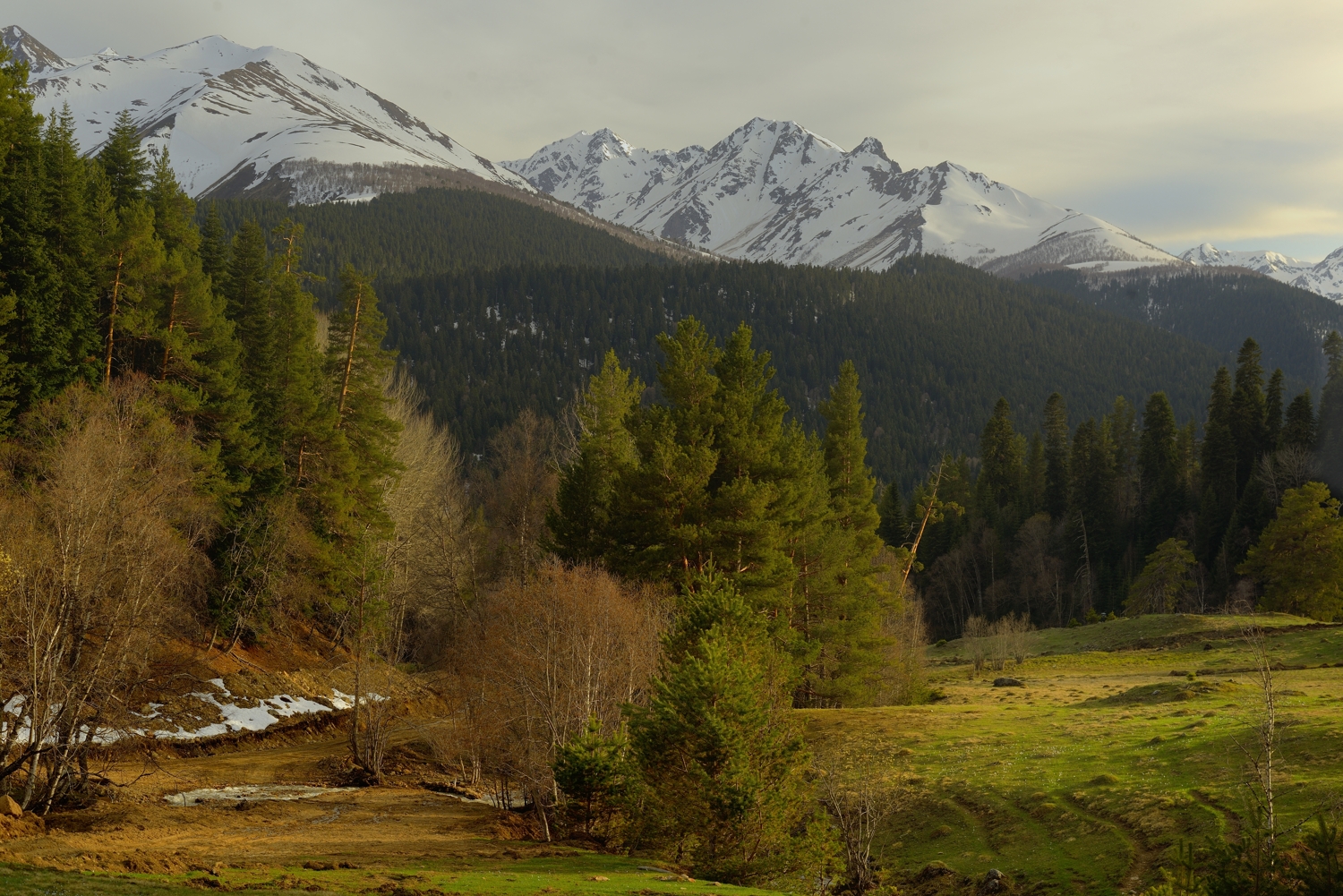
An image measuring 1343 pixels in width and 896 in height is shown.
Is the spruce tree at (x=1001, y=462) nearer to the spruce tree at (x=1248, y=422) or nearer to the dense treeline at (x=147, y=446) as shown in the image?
the spruce tree at (x=1248, y=422)

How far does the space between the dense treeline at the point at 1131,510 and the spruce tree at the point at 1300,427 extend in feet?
0.38

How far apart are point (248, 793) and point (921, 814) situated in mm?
20966

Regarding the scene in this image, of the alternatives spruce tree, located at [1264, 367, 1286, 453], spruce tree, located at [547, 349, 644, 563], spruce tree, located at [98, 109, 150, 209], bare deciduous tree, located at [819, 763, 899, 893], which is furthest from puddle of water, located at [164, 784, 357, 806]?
spruce tree, located at [1264, 367, 1286, 453]

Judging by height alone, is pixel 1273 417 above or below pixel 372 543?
above

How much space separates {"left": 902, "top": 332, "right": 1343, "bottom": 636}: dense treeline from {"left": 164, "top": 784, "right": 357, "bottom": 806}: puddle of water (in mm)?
56756

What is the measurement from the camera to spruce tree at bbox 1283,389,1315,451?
277 ft

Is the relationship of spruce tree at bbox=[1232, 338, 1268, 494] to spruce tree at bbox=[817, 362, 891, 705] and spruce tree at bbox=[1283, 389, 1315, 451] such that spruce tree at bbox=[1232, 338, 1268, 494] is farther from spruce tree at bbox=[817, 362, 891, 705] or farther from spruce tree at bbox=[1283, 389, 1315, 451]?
spruce tree at bbox=[817, 362, 891, 705]

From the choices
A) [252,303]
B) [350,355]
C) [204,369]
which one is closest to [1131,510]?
[350,355]

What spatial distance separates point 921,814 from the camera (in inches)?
1018

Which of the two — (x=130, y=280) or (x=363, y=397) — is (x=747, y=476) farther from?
(x=130, y=280)

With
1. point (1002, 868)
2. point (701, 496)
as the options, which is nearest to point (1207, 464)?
point (701, 496)

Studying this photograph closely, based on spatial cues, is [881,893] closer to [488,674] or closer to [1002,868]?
[1002,868]

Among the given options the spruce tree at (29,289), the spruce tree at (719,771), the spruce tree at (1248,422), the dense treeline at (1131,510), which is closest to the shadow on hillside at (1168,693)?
the spruce tree at (719,771)

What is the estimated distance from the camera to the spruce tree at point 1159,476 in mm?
93312
